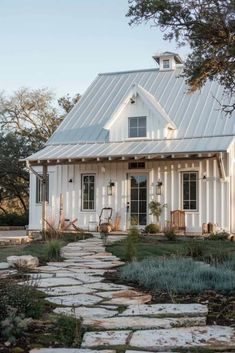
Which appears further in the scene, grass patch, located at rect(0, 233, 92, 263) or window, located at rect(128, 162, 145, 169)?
window, located at rect(128, 162, 145, 169)

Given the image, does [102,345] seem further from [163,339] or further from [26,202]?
[26,202]

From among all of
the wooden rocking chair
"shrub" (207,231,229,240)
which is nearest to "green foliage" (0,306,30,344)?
"shrub" (207,231,229,240)

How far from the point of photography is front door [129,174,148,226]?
1947 centimetres

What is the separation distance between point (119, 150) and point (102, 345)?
1489 cm

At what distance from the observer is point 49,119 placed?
1425 inches

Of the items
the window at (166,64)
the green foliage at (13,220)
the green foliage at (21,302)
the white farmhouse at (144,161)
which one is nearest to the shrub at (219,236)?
the white farmhouse at (144,161)

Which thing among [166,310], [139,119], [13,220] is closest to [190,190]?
[139,119]

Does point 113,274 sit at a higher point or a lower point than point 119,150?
lower

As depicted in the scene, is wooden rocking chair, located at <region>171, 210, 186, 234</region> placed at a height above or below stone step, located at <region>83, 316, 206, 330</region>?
above

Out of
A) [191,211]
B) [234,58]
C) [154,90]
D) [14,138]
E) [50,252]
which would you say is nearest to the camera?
[234,58]

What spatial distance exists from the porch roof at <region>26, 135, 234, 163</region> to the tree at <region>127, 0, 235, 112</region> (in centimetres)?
930

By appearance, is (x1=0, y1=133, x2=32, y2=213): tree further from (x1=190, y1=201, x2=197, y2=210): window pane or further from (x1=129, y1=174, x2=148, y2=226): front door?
(x1=190, y1=201, x2=197, y2=210): window pane

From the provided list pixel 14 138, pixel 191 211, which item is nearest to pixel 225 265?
pixel 191 211

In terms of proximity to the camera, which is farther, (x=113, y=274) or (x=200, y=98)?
(x=200, y=98)
